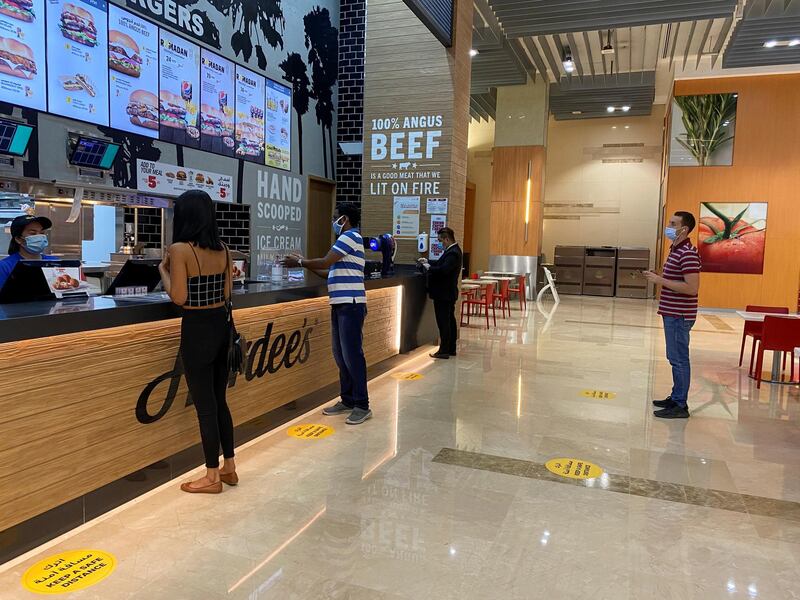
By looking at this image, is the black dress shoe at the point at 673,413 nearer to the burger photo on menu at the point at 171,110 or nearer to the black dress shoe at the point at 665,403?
the black dress shoe at the point at 665,403

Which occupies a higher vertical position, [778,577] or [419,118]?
[419,118]

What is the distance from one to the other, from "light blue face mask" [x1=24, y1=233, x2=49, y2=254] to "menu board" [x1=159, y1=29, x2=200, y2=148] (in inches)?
138

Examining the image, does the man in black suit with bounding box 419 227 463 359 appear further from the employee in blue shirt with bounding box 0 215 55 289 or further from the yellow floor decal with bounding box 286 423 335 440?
the employee in blue shirt with bounding box 0 215 55 289

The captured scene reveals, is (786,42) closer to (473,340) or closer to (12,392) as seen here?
(473,340)

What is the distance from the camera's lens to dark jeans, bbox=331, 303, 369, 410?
165 inches

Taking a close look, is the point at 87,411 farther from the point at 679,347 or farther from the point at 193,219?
the point at 679,347

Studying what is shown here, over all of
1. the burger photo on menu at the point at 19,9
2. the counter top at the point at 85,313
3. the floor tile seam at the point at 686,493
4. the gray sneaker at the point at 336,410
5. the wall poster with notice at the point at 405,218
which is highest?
the burger photo on menu at the point at 19,9

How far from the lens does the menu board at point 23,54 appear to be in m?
4.78

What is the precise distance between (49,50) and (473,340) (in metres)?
5.99

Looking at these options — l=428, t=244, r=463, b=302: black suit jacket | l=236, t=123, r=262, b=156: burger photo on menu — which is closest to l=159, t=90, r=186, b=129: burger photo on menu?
l=236, t=123, r=262, b=156: burger photo on menu

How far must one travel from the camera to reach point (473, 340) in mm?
8367

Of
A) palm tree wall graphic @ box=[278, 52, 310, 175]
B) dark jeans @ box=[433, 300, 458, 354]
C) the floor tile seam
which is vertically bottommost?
the floor tile seam

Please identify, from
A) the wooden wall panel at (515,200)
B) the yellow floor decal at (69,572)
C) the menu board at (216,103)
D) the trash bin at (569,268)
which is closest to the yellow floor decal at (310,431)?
the yellow floor decal at (69,572)

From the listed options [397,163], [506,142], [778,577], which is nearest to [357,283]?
[778,577]
